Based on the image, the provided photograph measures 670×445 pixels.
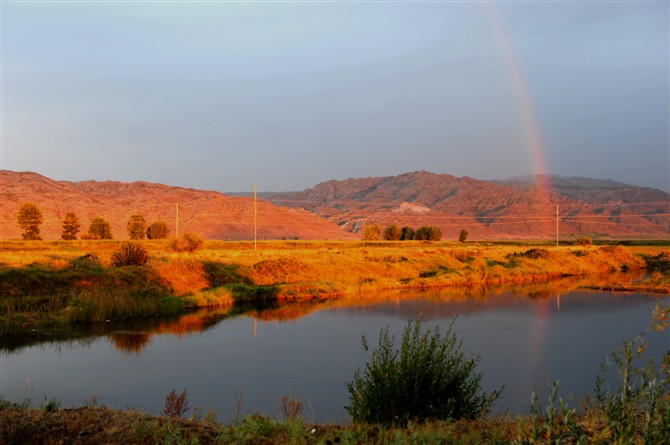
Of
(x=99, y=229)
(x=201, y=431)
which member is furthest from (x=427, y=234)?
(x=201, y=431)

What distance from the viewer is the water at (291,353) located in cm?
1055

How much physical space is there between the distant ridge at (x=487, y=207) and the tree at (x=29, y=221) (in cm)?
6882

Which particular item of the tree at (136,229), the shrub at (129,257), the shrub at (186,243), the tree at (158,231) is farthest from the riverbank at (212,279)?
the tree at (136,229)

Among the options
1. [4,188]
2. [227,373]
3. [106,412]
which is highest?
[4,188]

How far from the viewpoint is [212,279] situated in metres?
25.0

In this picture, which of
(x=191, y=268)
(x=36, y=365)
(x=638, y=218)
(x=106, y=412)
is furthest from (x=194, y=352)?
Result: (x=638, y=218)

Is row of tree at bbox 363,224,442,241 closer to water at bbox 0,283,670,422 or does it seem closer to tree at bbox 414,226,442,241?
tree at bbox 414,226,442,241

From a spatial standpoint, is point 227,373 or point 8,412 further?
point 227,373

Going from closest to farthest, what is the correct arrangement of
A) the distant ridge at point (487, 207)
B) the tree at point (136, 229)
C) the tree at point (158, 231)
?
the tree at point (158, 231) < the tree at point (136, 229) < the distant ridge at point (487, 207)

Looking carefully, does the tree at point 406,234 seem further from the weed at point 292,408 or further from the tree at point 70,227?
the weed at point 292,408

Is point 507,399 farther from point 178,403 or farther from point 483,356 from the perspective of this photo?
point 178,403

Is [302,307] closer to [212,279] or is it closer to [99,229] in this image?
[212,279]

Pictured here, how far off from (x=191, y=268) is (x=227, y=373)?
13.0m

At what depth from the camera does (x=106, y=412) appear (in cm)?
621
